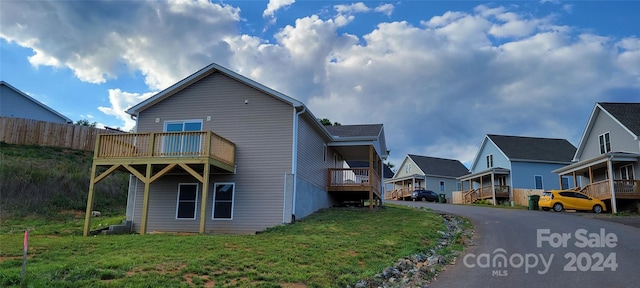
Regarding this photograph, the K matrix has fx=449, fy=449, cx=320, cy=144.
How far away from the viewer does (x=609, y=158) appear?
24547 mm

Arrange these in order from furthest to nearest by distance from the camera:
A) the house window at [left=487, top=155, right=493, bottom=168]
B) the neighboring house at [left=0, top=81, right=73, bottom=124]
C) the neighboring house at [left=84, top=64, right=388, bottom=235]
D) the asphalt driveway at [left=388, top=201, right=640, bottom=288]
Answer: the house window at [left=487, top=155, right=493, bottom=168]
the neighboring house at [left=0, top=81, right=73, bottom=124]
the neighboring house at [left=84, top=64, right=388, bottom=235]
the asphalt driveway at [left=388, top=201, right=640, bottom=288]

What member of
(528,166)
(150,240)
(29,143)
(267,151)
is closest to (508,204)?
(528,166)

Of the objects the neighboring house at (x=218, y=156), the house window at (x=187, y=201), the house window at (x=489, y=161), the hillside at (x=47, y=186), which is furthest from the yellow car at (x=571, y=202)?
the hillside at (x=47, y=186)

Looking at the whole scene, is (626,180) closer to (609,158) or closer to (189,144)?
(609,158)

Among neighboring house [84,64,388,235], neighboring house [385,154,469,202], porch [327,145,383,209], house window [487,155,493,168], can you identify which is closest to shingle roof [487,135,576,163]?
house window [487,155,493,168]

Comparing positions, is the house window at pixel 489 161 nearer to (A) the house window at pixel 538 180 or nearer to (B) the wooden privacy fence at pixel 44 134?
(A) the house window at pixel 538 180

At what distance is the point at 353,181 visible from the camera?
74.5 ft

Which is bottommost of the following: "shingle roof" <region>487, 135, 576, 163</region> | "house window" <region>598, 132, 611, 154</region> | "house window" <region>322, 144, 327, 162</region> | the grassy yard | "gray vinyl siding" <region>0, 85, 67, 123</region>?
the grassy yard

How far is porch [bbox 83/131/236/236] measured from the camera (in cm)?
1532

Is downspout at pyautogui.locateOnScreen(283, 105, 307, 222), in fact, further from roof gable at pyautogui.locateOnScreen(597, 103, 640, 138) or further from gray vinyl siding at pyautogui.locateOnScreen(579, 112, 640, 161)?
gray vinyl siding at pyautogui.locateOnScreen(579, 112, 640, 161)

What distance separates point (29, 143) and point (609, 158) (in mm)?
34500

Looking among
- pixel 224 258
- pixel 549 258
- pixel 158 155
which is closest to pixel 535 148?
pixel 549 258

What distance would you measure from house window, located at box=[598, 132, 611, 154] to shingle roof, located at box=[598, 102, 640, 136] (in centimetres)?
151

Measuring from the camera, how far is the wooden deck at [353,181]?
2153 cm
